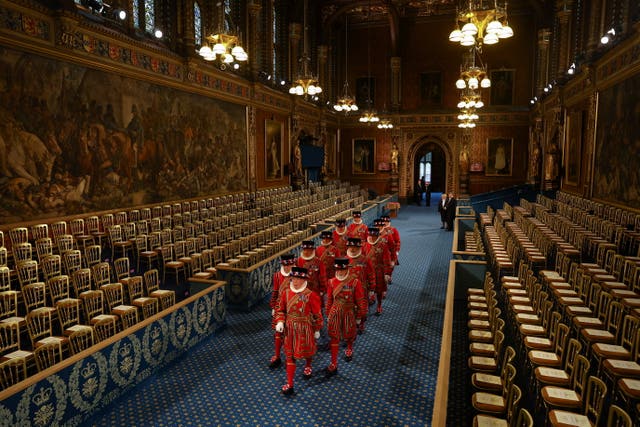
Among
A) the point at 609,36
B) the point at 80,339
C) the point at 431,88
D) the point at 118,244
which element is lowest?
the point at 80,339

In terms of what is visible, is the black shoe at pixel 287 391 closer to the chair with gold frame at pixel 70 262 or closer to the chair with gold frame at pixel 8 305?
the chair with gold frame at pixel 8 305

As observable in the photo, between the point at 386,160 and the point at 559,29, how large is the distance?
41.9ft

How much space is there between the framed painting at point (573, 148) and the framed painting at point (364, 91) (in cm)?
1442

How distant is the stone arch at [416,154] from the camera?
1177 inches

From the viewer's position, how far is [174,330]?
668cm

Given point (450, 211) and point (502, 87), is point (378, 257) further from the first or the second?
point (502, 87)

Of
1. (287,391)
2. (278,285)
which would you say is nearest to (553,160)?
(278,285)

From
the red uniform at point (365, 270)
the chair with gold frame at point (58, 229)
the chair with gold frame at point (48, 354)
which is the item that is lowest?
the chair with gold frame at point (48, 354)

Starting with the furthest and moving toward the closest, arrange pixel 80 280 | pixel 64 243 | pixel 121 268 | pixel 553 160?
pixel 553 160
pixel 64 243
pixel 121 268
pixel 80 280

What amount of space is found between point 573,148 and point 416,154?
13.9m

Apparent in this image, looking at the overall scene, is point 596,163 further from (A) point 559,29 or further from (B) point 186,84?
(B) point 186,84

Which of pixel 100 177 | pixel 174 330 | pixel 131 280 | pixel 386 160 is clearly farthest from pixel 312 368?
pixel 386 160

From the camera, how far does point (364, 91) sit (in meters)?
31.1

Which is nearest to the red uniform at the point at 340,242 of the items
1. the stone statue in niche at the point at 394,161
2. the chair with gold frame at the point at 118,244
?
the chair with gold frame at the point at 118,244
